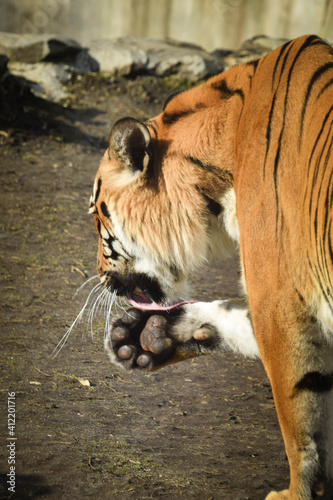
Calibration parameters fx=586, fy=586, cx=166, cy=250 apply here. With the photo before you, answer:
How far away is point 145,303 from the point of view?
2.62 metres

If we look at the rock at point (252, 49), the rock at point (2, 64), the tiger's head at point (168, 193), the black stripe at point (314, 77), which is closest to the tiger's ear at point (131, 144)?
the tiger's head at point (168, 193)

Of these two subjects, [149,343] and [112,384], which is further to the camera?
[112,384]

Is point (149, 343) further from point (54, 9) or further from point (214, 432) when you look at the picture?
point (54, 9)

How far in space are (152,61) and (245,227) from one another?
568 cm

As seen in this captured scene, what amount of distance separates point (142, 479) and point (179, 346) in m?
0.56

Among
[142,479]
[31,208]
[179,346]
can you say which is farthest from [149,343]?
[31,208]

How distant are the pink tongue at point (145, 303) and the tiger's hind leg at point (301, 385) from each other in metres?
0.85

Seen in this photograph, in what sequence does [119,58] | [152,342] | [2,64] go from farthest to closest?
1. [119,58]
2. [2,64]
3. [152,342]

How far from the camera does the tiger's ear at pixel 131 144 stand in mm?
2143

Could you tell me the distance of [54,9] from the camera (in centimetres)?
818

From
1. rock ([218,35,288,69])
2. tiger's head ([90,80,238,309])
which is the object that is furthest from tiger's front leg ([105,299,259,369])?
rock ([218,35,288,69])

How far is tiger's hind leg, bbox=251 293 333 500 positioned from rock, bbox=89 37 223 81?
18.7 ft

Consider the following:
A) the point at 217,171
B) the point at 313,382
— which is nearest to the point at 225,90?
the point at 217,171

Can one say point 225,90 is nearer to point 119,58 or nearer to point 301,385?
point 301,385
